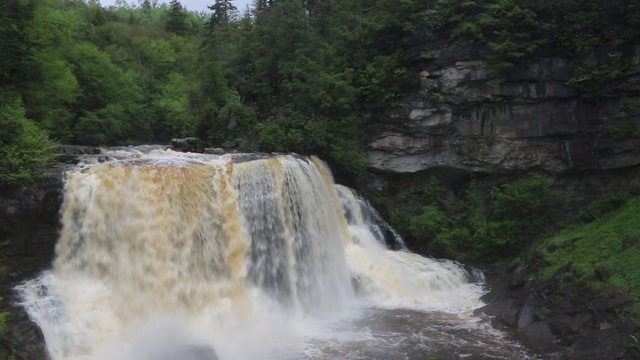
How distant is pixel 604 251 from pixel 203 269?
10.1 m

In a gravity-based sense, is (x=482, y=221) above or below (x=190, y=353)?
above

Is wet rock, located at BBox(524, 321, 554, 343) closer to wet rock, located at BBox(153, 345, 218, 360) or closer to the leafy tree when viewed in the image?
wet rock, located at BBox(153, 345, 218, 360)

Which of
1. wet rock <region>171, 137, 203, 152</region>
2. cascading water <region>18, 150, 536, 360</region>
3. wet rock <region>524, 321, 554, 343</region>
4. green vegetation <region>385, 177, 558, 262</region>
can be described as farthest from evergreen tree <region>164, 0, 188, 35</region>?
wet rock <region>524, 321, 554, 343</region>

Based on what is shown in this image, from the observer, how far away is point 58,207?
11.5 metres

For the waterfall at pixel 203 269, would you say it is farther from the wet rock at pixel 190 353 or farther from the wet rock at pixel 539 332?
the wet rock at pixel 539 332

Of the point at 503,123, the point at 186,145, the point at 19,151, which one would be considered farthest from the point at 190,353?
the point at 503,123

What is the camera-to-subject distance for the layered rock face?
1652 cm

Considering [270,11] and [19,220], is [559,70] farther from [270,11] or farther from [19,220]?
[19,220]

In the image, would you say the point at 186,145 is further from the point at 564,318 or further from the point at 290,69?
the point at 564,318

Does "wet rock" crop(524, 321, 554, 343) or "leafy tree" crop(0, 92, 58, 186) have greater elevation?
"leafy tree" crop(0, 92, 58, 186)

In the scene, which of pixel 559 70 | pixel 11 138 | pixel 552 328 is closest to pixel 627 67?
pixel 559 70

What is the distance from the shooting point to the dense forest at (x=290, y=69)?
15.1m

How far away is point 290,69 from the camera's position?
66.4ft

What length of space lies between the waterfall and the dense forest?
2.28 meters
